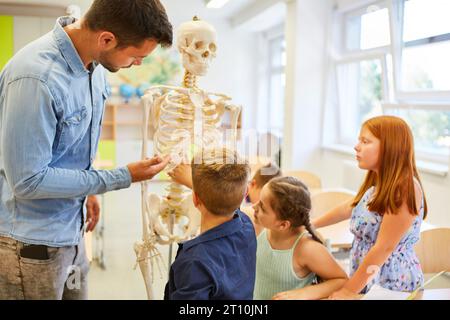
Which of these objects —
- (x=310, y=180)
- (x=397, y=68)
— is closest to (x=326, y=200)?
(x=310, y=180)

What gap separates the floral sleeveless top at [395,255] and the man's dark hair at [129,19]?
0.91 meters

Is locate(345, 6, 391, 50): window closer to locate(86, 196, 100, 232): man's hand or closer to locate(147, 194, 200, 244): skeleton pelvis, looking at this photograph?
locate(147, 194, 200, 244): skeleton pelvis

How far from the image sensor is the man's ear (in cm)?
100

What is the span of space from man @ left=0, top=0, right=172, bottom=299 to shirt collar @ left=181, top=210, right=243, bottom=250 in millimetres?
270

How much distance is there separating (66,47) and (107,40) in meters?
0.11

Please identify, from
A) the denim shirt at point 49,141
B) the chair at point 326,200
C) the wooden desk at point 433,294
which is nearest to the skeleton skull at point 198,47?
the denim shirt at point 49,141

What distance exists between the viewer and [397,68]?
2.94 meters

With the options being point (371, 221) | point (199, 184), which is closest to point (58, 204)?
point (199, 184)

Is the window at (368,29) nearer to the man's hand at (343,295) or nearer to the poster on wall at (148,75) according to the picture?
the poster on wall at (148,75)

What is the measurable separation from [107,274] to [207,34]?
1.10m

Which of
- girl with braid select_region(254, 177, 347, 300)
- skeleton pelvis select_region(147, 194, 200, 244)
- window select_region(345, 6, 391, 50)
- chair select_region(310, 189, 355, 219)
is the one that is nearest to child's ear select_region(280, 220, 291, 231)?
girl with braid select_region(254, 177, 347, 300)

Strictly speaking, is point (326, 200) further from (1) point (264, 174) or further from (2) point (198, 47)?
(2) point (198, 47)
